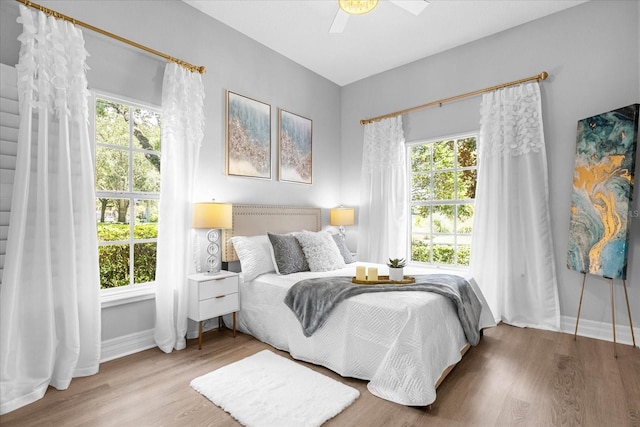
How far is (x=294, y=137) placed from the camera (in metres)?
4.22

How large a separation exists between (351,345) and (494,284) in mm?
1967

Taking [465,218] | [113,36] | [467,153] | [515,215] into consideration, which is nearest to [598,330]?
[515,215]

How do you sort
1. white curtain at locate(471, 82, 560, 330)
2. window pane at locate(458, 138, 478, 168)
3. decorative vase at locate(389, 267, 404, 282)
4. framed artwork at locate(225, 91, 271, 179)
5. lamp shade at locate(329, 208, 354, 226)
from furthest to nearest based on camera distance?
lamp shade at locate(329, 208, 354, 226) → window pane at locate(458, 138, 478, 168) → framed artwork at locate(225, 91, 271, 179) → white curtain at locate(471, 82, 560, 330) → decorative vase at locate(389, 267, 404, 282)

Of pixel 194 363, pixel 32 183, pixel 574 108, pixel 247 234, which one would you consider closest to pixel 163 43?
pixel 32 183

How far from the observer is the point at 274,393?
2.06 m

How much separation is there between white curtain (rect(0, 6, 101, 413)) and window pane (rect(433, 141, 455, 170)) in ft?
11.6

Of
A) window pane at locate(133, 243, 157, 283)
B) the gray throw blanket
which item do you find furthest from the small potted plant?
window pane at locate(133, 243, 157, 283)

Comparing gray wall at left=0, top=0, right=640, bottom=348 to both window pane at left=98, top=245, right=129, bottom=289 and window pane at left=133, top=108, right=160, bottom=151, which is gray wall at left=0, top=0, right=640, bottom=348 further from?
window pane at left=98, top=245, right=129, bottom=289

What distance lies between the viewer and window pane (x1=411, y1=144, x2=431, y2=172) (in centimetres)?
418

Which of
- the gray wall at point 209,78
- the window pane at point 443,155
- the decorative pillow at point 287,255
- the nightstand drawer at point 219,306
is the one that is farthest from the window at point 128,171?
the window pane at point 443,155

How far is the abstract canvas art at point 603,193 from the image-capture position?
2662 millimetres

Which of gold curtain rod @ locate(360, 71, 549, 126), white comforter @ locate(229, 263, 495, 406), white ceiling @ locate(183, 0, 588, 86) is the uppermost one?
white ceiling @ locate(183, 0, 588, 86)

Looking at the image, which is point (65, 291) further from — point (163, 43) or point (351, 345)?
point (163, 43)

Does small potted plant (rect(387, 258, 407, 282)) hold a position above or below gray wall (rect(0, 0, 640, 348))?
below
